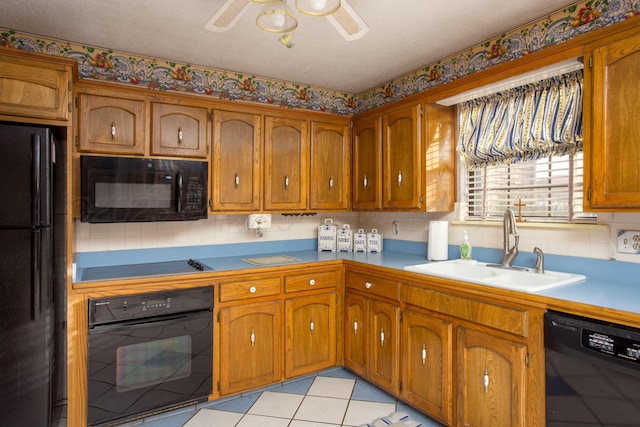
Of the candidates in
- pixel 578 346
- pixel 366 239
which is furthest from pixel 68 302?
pixel 578 346

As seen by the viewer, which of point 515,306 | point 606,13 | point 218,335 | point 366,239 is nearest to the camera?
point 515,306

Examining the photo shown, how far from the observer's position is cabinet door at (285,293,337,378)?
2764 mm

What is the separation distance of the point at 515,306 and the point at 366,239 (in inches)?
64.6

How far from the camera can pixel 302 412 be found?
7.93 ft

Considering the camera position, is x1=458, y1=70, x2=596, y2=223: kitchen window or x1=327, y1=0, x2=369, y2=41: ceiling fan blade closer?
x1=327, y1=0, x2=369, y2=41: ceiling fan blade

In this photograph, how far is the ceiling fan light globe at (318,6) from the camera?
1.34 m

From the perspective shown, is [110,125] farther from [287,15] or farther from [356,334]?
[356,334]

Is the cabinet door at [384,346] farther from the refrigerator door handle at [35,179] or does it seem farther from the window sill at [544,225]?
the refrigerator door handle at [35,179]

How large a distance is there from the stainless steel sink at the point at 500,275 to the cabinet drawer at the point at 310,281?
0.70 metres

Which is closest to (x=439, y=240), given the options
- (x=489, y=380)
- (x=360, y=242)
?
(x=360, y=242)

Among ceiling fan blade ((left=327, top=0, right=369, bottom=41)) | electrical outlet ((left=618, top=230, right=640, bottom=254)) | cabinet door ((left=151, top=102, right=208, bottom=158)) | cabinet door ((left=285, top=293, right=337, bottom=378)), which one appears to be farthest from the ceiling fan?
cabinet door ((left=285, top=293, right=337, bottom=378))

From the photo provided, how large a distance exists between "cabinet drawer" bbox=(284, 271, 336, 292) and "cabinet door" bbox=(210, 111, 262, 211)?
0.61 m

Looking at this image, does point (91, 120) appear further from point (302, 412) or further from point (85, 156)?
point (302, 412)

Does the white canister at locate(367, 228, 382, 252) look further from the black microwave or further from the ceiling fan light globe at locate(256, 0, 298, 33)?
the ceiling fan light globe at locate(256, 0, 298, 33)
